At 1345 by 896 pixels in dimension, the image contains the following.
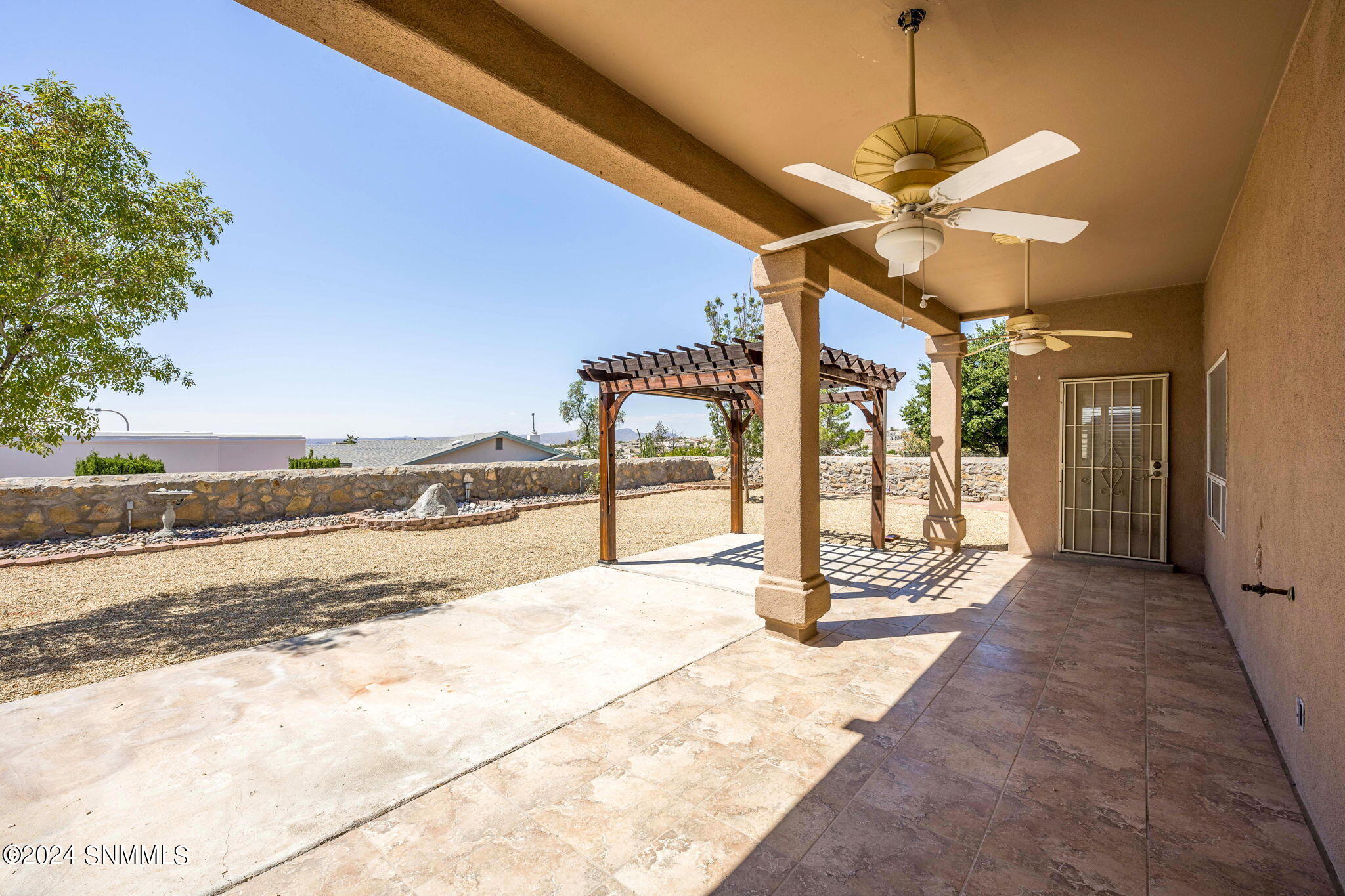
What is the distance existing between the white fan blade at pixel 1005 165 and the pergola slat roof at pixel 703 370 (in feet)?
10.9

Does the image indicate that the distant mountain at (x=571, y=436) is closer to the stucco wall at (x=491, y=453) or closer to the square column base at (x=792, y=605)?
the stucco wall at (x=491, y=453)

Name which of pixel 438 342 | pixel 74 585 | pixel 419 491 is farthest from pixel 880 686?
pixel 438 342

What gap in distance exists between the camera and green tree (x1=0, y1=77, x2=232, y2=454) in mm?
3789

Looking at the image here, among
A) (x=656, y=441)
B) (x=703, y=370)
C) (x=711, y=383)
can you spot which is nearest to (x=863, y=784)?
(x=711, y=383)

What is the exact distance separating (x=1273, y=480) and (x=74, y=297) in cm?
800

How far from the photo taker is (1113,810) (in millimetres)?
1890

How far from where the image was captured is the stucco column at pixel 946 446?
6352mm

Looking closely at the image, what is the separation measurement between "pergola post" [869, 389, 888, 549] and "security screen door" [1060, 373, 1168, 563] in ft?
6.36

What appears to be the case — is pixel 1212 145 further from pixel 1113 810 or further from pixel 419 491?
pixel 419 491

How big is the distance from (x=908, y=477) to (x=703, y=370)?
29.8ft

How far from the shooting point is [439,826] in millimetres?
1830

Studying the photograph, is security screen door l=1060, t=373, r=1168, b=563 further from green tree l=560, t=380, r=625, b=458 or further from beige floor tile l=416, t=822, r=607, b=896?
green tree l=560, t=380, r=625, b=458

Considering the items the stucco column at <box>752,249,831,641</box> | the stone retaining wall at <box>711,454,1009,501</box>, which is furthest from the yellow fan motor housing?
the stone retaining wall at <box>711,454,1009,501</box>

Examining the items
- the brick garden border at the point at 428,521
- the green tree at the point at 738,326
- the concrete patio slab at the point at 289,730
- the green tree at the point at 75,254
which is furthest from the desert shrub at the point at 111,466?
the green tree at the point at 738,326
